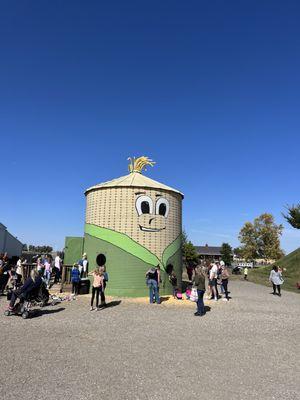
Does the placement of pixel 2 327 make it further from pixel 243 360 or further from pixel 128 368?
pixel 243 360

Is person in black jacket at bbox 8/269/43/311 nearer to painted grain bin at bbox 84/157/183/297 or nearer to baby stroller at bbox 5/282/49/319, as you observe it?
baby stroller at bbox 5/282/49/319

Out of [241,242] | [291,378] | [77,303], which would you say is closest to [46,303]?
[77,303]

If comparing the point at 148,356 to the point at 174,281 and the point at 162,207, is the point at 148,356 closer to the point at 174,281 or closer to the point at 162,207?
the point at 174,281

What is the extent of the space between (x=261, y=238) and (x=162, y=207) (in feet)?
163

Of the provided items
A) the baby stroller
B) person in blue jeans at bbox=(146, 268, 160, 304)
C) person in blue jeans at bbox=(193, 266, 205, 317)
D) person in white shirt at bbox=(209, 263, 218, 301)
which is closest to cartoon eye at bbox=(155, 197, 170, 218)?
person in white shirt at bbox=(209, 263, 218, 301)

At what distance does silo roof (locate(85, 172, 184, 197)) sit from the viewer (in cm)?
1678

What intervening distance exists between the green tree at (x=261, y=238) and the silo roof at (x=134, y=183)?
155ft

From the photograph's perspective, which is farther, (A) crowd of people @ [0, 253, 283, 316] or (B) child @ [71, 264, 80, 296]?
(B) child @ [71, 264, 80, 296]

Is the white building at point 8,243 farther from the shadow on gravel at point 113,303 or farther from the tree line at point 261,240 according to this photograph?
the tree line at point 261,240

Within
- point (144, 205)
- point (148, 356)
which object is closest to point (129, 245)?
point (144, 205)

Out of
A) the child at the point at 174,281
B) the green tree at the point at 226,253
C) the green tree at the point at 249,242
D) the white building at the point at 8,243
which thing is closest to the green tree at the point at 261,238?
the green tree at the point at 249,242

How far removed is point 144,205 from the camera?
1655cm

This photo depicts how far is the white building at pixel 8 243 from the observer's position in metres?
34.7

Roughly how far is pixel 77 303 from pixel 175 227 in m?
6.44
